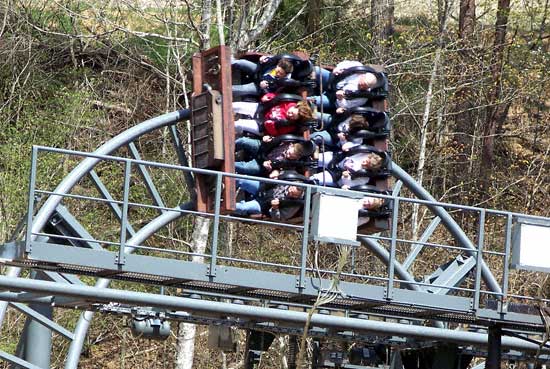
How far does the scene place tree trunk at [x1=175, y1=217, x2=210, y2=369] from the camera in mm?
23344

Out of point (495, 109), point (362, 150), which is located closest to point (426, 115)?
point (495, 109)

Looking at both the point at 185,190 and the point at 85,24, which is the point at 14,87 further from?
the point at 185,190

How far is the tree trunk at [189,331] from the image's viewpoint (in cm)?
2334

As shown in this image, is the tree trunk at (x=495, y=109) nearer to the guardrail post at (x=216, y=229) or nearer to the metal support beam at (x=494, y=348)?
the metal support beam at (x=494, y=348)

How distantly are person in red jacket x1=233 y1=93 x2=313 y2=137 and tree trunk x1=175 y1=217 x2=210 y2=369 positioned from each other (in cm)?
782

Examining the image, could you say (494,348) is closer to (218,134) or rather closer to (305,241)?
(305,241)

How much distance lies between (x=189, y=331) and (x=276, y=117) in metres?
9.42

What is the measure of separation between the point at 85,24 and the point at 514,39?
10022mm

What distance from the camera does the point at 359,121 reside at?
1585 centimetres

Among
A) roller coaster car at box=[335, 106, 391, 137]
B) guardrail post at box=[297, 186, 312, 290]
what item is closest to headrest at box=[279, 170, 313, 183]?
roller coaster car at box=[335, 106, 391, 137]

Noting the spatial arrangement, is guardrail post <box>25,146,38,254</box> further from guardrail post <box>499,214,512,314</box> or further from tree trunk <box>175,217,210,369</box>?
tree trunk <box>175,217,210,369</box>

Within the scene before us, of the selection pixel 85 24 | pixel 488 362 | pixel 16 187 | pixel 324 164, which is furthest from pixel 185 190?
pixel 488 362

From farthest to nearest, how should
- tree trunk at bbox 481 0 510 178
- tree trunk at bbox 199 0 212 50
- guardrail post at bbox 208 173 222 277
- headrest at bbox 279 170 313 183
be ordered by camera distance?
1. tree trunk at bbox 481 0 510 178
2. tree trunk at bbox 199 0 212 50
3. headrest at bbox 279 170 313 183
4. guardrail post at bbox 208 173 222 277

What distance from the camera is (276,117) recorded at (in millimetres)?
15383
